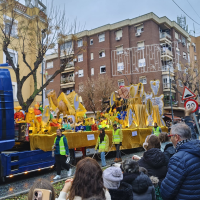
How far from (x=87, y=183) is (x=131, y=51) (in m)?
30.9

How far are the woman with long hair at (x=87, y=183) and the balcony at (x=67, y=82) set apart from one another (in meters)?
36.0

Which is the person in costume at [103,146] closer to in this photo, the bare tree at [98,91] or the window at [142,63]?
the bare tree at [98,91]

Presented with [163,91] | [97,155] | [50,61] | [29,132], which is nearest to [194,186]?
[29,132]

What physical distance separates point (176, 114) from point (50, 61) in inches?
952

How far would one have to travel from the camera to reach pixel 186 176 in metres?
2.50

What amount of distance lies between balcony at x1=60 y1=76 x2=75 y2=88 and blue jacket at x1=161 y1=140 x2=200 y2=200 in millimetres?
35838

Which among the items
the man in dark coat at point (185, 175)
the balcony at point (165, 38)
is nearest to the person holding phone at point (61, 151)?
the man in dark coat at point (185, 175)

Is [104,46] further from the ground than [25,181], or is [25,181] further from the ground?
[104,46]

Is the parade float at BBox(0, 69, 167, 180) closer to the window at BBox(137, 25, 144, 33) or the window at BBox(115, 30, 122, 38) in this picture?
the window at BBox(137, 25, 144, 33)

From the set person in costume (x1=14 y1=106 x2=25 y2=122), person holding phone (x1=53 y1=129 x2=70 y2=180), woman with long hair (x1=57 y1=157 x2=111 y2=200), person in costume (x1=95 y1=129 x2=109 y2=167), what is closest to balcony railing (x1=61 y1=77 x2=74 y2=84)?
person in costume (x1=95 y1=129 x2=109 y2=167)

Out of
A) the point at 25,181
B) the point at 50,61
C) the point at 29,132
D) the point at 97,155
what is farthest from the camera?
the point at 50,61

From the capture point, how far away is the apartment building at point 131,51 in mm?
32281

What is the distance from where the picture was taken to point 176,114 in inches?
1419

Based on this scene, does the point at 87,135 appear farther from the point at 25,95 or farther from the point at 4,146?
the point at 25,95
